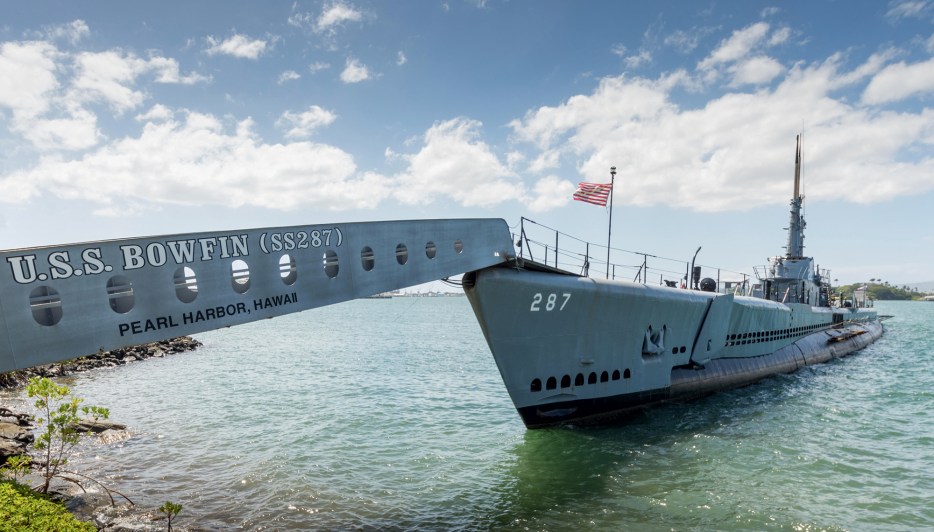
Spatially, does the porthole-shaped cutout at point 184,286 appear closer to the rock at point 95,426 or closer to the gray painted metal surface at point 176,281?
the gray painted metal surface at point 176,281

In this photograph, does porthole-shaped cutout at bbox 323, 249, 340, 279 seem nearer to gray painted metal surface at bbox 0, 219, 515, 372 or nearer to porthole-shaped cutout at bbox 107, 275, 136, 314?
gray painted metal surface at bbox 0, 219, 515, 372

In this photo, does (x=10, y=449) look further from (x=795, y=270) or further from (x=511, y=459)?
(x=795, y=270)

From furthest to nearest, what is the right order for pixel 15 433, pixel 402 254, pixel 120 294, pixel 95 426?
pixel 95 426 → pixel 15 433 → pixel 402 254 → pixel 120 294

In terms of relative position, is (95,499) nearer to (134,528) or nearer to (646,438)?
(134,528)

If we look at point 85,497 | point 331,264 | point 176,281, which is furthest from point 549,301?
point 85,497

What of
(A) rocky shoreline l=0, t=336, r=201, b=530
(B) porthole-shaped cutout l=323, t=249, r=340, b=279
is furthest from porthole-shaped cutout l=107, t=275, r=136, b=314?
(B) porthole-shaped cutout l=323, t=249, r=340, b=279

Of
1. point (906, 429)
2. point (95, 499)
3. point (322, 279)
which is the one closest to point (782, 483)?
point (906, 429)

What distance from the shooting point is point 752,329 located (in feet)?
80.5

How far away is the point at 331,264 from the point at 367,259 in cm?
89

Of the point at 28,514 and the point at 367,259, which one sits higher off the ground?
the point at 367,259

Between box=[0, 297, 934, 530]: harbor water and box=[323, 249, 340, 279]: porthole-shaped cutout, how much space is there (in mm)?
5166

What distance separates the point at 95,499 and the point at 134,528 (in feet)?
8.85

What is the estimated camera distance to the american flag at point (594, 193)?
16.1 meters

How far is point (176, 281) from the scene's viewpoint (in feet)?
26.7
